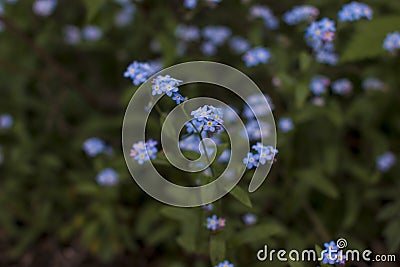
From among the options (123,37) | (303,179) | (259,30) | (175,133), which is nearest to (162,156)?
(175,133)

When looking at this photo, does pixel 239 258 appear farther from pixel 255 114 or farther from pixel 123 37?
pixel 123 37

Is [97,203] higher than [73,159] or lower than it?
lower

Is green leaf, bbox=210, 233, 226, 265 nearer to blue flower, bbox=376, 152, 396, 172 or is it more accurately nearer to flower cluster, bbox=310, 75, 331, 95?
flower cluster, bbox=310, 75, 331, 95

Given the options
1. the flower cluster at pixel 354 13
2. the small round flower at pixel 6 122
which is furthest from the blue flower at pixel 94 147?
the flower cluster at pixel 354 13

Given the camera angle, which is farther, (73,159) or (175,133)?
(73,159)

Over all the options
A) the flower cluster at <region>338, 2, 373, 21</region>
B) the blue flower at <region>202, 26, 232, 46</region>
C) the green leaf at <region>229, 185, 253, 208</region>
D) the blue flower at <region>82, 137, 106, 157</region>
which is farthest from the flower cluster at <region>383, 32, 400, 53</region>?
the blue flower at <region>82, 137, 106, 157</region>

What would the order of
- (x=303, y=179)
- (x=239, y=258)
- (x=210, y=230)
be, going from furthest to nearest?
(x=303, y=179)
(x=239, y=258)
(x=210, y=230)

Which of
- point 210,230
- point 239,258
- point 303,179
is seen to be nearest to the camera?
point 210,230

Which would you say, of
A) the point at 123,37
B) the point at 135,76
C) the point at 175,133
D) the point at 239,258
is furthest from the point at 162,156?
the point at 123,37

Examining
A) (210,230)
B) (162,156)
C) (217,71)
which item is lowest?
(210,230)
